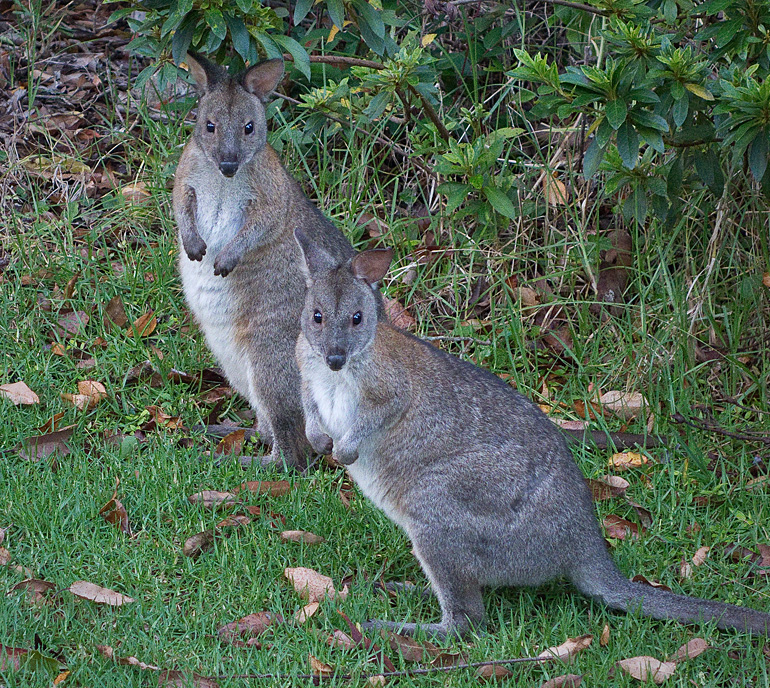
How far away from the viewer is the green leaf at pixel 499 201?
17.3 ft

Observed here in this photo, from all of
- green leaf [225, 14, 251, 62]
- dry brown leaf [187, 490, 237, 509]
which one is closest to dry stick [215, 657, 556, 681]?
dry brown leaf [187, 490, 237, 509]

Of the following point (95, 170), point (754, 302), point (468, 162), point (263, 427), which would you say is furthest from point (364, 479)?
point (95, 170)

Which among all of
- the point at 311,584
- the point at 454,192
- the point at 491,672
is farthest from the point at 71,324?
the point at 491,672

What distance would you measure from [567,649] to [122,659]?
1.39 meters

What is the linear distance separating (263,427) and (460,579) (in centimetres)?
→ 162

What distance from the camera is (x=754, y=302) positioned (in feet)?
16.7

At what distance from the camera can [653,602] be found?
347cm

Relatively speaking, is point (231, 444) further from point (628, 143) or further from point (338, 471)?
point (628, 143)

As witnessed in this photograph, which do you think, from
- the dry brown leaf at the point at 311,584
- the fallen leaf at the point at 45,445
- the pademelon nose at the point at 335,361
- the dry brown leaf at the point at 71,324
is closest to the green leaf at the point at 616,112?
the pademelon nose at the point at 335,361

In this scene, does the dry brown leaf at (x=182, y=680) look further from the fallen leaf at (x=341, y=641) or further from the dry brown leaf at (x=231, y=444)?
the dry brown leaf at (x=231, y=444)

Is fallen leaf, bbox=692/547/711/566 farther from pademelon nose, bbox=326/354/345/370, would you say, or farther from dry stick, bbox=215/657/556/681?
pademelon nose, bbox=326/354/345/370

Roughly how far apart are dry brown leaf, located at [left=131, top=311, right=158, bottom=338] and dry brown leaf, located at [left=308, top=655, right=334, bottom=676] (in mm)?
2530

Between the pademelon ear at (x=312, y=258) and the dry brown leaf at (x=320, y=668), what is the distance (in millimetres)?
1367

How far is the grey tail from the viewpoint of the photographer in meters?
3.35
